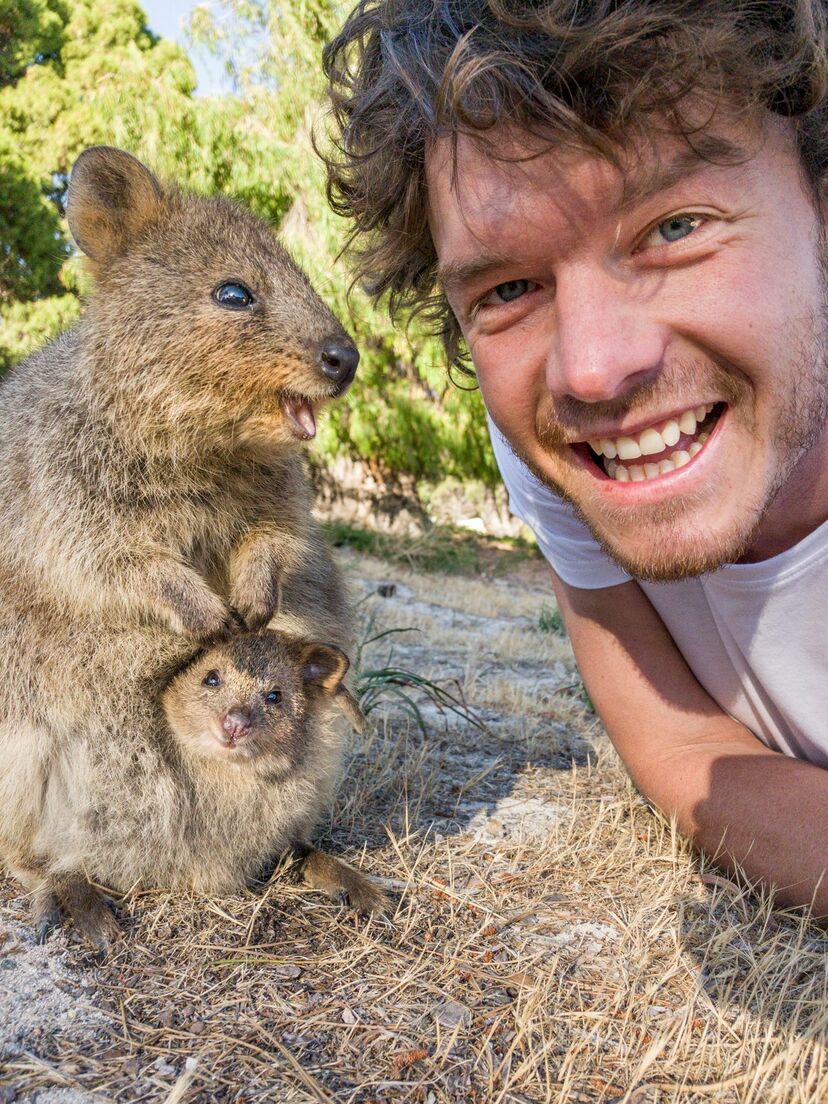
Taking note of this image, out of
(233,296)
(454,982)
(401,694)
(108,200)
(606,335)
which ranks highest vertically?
(108,200)

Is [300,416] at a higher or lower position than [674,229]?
lower

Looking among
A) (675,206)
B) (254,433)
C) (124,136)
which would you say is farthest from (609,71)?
(124,136)

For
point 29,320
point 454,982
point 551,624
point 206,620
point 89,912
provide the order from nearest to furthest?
point 454,982 → point 89,912 → point 206,620 → point 551,624 → point 29,320

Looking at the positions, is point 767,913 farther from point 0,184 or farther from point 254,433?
point 0,184

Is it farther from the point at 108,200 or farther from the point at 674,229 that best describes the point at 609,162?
the point at 108,200

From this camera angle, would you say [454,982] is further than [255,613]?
No

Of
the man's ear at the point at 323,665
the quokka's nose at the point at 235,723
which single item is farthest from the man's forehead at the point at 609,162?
the quokka's nose at the point at 235,723

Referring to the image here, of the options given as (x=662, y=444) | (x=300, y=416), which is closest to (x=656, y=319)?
(x=662, y=444)

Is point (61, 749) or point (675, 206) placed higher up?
point (675, 206)
